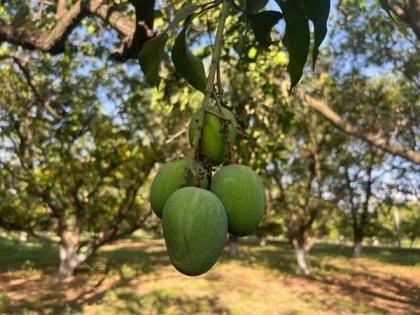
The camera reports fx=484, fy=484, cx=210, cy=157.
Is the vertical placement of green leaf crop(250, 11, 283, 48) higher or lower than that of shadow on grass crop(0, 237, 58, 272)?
higher

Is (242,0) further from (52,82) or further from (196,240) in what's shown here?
(52,82)

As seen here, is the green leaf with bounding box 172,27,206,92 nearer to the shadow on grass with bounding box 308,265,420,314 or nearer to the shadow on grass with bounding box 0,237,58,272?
the shadow on grass with bounding box 308,265,420,314

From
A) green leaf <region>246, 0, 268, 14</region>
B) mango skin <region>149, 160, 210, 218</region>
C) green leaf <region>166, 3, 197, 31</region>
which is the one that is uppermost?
green leaf <region>246, 0, 268, 14</region>

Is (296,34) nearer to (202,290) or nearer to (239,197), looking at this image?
(239,197)

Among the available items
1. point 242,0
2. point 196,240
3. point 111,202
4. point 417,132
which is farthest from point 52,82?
point 417,132

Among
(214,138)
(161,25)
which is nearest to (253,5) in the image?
(214,138)

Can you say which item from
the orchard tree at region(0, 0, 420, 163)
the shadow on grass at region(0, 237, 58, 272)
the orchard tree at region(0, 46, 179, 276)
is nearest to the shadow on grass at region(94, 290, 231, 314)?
the orchard tree at region(0, 46, 179, 276)

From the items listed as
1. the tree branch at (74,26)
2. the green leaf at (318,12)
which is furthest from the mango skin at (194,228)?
the tree branch at (74,26)

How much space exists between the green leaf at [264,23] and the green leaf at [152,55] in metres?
0.26

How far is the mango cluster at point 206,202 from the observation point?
0.88 m

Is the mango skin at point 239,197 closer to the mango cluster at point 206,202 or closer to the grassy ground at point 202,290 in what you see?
the mango cluster at point 206,202

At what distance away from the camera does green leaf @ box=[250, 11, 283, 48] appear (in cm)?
124

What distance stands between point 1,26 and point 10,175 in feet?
31.3

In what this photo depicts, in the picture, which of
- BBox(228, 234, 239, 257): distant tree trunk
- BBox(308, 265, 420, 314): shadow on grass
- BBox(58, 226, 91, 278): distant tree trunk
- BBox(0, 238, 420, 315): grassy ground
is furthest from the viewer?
BBox(228, 234, 239, 257): distant tree trunk
